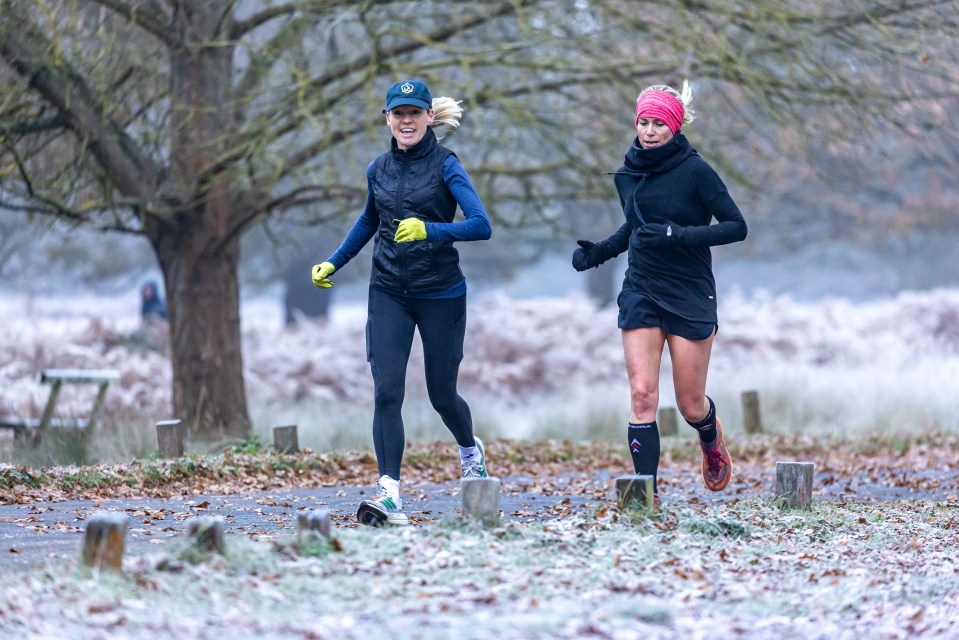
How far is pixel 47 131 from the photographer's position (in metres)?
11.0

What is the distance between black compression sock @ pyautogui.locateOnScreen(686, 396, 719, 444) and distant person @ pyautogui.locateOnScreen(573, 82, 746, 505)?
0.40 meters

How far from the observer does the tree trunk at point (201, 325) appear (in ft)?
39.2

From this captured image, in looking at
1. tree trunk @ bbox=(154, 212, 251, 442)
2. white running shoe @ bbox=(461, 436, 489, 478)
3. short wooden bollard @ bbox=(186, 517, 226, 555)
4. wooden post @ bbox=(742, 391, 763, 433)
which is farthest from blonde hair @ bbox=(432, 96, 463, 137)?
wooden post @ bbox=(742, 391, 763, 433)

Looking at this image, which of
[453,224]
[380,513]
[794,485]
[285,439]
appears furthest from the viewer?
[285,439]

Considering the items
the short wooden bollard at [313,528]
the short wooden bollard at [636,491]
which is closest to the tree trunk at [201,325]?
the short wooden bollard at [636,491]

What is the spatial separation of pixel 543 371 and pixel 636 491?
49.5 ft

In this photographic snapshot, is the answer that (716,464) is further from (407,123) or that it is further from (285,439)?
(285,439)

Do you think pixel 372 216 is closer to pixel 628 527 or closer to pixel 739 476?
pixel 628 527

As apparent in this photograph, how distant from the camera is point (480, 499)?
569 cm

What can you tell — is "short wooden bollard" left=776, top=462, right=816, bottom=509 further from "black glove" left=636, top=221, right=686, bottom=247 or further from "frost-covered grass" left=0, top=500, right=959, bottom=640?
"black glove" left=636, top=221, right=686, bottom=247

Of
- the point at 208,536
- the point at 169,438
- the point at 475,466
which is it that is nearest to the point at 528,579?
the point at 208,536

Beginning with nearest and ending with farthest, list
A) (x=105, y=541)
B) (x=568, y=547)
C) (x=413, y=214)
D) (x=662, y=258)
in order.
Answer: (x=105, y=541)
(x=568, y=547)
(x=413, y=214)
(x=662, y=258)

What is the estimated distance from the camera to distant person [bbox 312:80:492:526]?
21.2ft

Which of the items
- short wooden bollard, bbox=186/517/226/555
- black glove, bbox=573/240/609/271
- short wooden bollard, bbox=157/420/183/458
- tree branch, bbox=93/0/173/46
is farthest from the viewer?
tree branch, bbox=93/0/173/46
